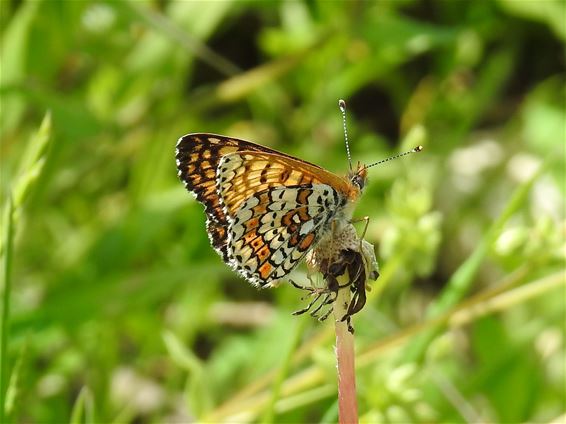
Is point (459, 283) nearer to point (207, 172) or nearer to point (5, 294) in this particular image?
point (207, 172)

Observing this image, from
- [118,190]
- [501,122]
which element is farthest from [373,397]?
[501,122]

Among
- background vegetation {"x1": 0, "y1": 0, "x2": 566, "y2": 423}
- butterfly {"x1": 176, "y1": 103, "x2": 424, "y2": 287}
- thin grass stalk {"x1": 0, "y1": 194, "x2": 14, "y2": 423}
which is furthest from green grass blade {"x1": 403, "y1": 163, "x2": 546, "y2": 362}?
thin grass stalk {"x1": 0, "y1": 194, "x2": 14, "y2": 423}

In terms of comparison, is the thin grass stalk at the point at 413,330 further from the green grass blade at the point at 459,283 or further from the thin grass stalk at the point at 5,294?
the thin grass stalk at the point at 5,294

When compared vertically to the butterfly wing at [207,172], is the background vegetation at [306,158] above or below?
above

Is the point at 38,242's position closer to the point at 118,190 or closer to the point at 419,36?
the point at 118,190

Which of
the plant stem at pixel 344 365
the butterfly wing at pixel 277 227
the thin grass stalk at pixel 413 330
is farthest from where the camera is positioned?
the thin grass stalk at pixel 413 330

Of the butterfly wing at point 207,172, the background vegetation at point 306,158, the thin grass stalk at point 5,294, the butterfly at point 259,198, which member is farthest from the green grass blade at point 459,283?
the thin grass stalk at point 5,294

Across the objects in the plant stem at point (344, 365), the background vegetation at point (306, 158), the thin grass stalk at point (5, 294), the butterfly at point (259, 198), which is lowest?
the plant stem at point (344, 365)
